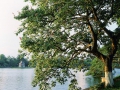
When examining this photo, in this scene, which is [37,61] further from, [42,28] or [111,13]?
[111,13]

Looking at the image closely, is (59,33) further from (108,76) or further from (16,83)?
(16,83)

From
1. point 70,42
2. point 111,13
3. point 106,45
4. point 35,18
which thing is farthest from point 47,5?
point 106,45

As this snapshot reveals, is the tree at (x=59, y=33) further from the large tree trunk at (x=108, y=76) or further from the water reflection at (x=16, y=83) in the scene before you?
the water reflection at (x=16, y=83)

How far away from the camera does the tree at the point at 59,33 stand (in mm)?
21656

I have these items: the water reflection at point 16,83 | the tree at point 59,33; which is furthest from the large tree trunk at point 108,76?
the water reflection at point 16,83

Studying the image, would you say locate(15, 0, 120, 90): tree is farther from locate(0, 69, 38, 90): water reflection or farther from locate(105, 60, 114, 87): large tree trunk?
locate(0, 69, 38, 90): water reflection

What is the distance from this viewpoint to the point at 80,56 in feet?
88.8

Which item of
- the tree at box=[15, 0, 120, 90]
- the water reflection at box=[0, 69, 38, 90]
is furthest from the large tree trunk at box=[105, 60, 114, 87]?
the water reflection at box=[0, 69, 38, 90]

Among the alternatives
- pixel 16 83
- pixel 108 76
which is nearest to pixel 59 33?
pixel 108 76

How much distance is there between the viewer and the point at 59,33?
75.5ft

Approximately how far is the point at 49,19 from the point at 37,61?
3.85 m

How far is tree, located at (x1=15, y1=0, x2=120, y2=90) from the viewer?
2166 cm

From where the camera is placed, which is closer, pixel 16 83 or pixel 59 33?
pixel 59 33

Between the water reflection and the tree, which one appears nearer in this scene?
the tree
